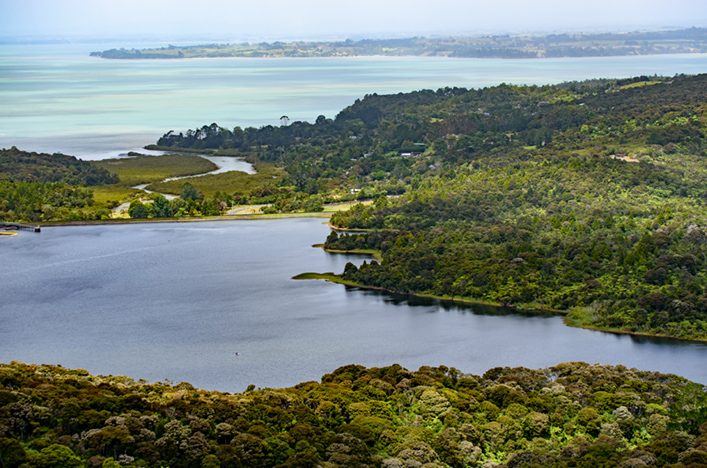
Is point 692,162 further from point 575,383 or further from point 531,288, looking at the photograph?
point 575,383

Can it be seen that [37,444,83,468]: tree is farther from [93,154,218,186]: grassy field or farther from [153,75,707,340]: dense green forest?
[93,154,218,186]: grassy field

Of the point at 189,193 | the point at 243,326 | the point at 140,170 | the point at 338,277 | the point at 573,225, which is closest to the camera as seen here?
the point at 243,326

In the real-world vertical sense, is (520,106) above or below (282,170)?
above

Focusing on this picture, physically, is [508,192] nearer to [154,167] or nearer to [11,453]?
[154,167]

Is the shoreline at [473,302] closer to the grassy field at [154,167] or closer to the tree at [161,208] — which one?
the tree at [161,208]

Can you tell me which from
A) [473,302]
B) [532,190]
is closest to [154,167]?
[532,190]

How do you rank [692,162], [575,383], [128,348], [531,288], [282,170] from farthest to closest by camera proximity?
[282,170]
[692,162]
[531,288]
[128,348]
[575,383]

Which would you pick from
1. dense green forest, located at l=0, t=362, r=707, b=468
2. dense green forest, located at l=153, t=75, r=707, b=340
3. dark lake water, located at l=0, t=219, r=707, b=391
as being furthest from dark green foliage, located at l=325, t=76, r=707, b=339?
A: dense green forest, located at l=0, t=362, r=707, b=468

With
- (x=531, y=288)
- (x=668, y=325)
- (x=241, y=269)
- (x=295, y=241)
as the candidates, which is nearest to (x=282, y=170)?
(x=295, y=241)
